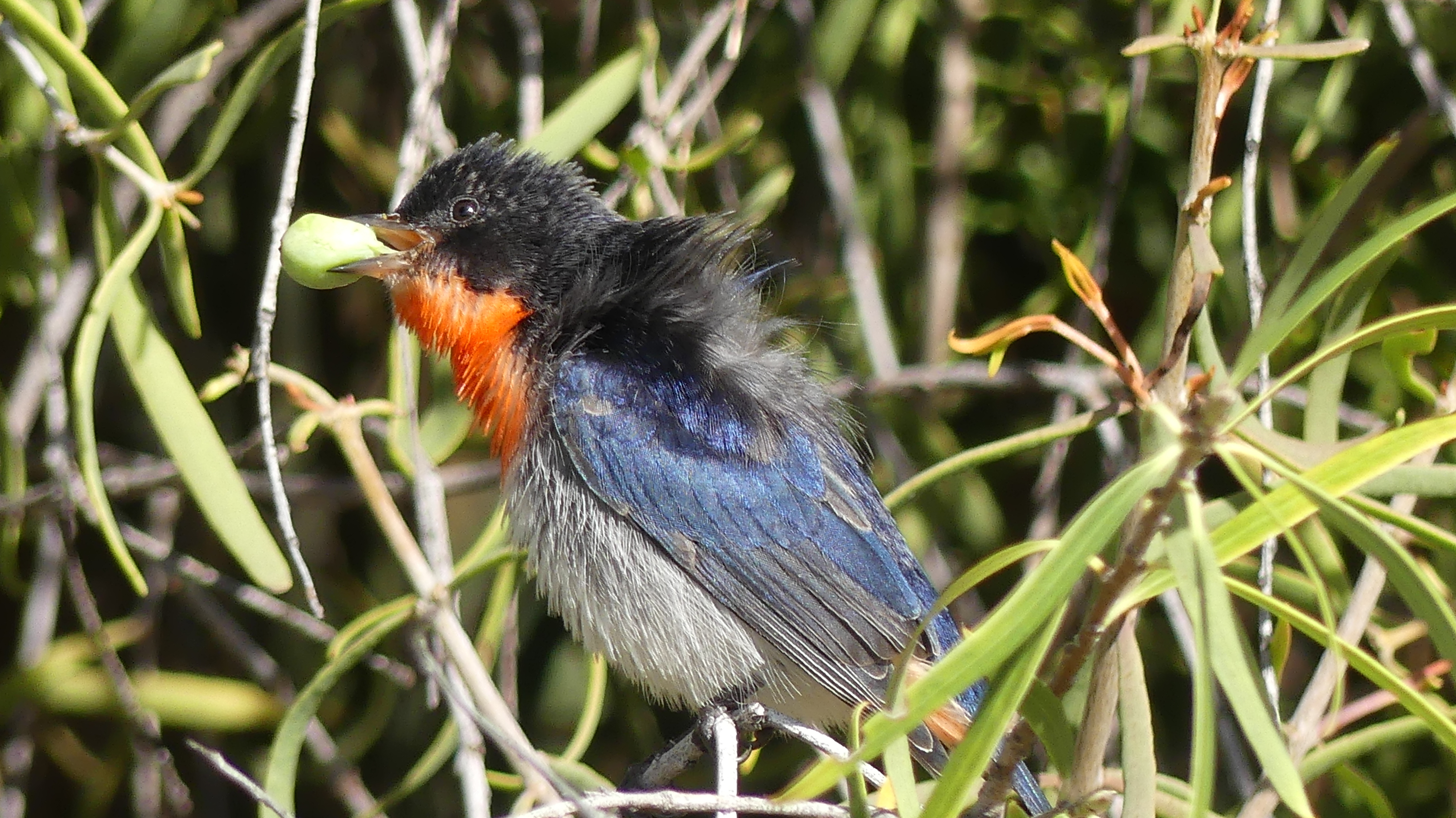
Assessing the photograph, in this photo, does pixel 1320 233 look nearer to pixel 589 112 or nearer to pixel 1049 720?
pixel 1049 720

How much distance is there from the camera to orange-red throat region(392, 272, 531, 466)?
295cm

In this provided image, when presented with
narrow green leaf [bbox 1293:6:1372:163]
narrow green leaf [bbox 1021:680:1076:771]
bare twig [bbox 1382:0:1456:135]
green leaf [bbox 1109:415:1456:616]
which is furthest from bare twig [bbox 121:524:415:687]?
bare twig [bbox 1382:0:1456:135]

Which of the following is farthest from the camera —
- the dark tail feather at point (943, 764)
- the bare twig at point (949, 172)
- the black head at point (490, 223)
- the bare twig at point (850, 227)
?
the bare twig at point (949, 172)

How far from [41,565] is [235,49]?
1295 mm

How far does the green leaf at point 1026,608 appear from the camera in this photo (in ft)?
4.49

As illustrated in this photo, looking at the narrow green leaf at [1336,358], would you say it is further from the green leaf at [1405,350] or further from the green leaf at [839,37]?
the green leaf at [839,37]

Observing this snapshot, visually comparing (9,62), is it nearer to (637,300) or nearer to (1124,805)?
(637,300)

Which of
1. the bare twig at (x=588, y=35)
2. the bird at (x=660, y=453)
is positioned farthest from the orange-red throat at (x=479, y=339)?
the bare twig at (x=588, y=35)

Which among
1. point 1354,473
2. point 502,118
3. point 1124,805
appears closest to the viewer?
point 1354,473

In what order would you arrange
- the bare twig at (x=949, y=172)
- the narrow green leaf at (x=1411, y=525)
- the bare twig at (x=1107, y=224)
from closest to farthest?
the narrow green leaf at (x=1411, y=525), the bare twig at (x=1107, y=224), the bare twig at (x=949, y=172)

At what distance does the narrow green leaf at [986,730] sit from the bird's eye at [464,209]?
1.94 m

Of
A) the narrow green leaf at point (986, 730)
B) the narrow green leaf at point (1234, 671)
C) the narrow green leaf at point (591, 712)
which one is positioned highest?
the narrow green leaf at point (1234, 671)

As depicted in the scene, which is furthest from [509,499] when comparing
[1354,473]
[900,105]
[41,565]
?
[1354,473]

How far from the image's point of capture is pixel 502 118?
3791 millimetres
